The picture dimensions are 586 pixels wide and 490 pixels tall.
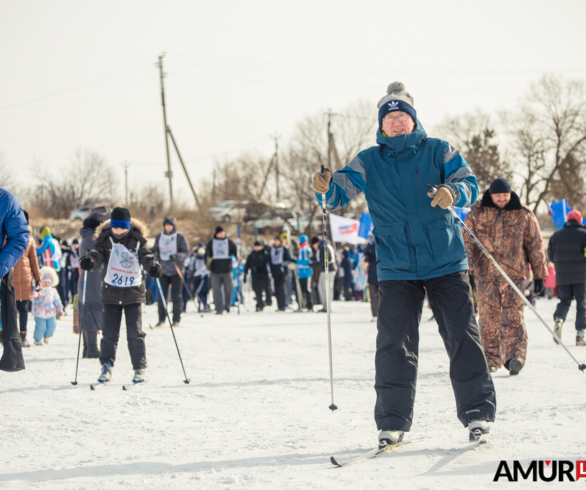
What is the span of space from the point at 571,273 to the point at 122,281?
19.8ft

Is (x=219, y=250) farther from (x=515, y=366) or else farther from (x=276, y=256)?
(x=515, y=366)

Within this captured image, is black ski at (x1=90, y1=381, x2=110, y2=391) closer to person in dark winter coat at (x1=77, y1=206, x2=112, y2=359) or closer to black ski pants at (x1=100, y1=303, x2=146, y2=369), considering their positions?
black ski pants at (x1=100, y1=303, x2=146, y2=369)

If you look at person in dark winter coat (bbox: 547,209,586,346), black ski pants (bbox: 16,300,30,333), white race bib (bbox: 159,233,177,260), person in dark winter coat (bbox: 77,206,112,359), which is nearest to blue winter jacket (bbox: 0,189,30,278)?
person in dark winter coat (bbox: 77,206,112,359)

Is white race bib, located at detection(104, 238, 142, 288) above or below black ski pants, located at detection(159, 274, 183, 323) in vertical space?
above

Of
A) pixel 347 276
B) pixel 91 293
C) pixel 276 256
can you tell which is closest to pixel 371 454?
pixel 91 293

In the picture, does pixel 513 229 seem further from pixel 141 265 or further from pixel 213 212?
pixel 213 212

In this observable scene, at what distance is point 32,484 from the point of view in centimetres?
327

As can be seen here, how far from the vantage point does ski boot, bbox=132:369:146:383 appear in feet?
20.9

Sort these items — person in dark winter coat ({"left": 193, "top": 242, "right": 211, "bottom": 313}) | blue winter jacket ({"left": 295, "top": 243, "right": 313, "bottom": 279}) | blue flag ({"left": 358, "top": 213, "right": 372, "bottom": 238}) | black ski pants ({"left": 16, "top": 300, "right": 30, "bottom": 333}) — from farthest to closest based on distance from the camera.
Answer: blue flag ({"left": 358, "top": 213, "right": 372, "bottom": 238}) → person in dark winter coat ({"left": 193, "top": 242, "right": 211, "bottom": 313}) → blue winter jacket ({"left": 295, "top": 243, "right": 313, "bottom": 279}) → black ski pants ({"left": 16, "top": 300, "right": 30, "bottom": 333})

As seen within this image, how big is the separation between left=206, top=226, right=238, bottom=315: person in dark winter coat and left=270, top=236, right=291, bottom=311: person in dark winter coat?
1.91 metres

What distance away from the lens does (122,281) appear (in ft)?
21.4

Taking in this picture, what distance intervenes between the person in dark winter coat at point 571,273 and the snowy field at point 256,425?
1.04 meters

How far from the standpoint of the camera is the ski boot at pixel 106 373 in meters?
6.39

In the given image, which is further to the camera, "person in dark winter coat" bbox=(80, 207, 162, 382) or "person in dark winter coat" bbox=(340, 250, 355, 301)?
"person in dark winter coat" bbox=(340, 250, 355, 301)
